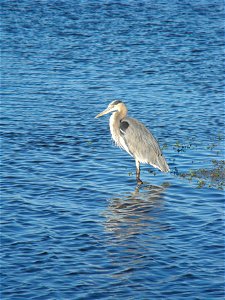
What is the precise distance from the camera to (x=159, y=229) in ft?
41.5

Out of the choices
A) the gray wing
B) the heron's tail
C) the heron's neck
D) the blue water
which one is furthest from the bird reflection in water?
the heron's neck

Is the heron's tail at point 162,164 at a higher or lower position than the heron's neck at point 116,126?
lower

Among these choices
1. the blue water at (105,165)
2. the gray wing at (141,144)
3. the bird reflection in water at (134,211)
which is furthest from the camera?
the gray wing at (141,144)

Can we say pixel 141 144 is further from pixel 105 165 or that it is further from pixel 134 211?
Answer: pixel 134 211

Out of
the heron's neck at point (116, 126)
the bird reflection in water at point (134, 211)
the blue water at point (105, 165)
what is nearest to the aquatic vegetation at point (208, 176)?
the blue water at point (105, 165)

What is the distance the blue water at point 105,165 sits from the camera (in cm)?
1080

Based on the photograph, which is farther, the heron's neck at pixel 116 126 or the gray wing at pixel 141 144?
the heron's neck at pixel 116 126

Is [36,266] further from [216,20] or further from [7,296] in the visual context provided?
[216,20]

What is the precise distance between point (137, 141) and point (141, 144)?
106 millimetres

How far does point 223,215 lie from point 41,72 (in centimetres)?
1371

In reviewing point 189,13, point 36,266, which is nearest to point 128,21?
point 189,13

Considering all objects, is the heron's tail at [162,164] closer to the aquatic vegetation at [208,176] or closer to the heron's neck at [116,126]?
the aquatic vegetation at [208,176]

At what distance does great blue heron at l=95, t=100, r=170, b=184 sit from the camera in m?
15.9

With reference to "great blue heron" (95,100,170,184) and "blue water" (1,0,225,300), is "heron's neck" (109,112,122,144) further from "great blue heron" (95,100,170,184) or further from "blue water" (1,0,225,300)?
"blue water" (1,0,225,300)
